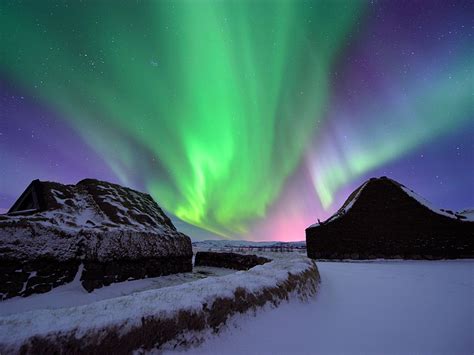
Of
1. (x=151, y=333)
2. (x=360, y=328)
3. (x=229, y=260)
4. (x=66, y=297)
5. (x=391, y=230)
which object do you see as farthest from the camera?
(x=391, y=230)

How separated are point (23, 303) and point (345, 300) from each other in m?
5.07

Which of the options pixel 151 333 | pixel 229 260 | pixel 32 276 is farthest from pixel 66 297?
pixel 229 260

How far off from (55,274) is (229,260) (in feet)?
24.3

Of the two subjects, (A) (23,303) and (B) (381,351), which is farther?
(A) (23,303)

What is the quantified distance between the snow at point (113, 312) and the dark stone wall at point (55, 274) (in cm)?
331

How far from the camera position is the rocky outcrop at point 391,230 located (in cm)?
1141

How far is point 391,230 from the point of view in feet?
40.2

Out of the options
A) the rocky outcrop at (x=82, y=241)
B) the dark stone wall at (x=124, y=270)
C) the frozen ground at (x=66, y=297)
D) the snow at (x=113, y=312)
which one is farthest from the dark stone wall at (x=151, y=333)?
the dark stone wall at (x=124, y=270)

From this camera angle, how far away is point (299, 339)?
2.12 m

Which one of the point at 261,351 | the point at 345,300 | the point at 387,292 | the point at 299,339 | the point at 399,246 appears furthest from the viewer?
the point at 399,246

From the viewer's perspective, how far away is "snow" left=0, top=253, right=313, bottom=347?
1.29 metres

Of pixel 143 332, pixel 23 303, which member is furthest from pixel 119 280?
pixel 143 332

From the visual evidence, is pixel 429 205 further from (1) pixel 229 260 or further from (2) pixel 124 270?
(2) pixel 124 270

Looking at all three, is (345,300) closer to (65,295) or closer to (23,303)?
(65,295)
